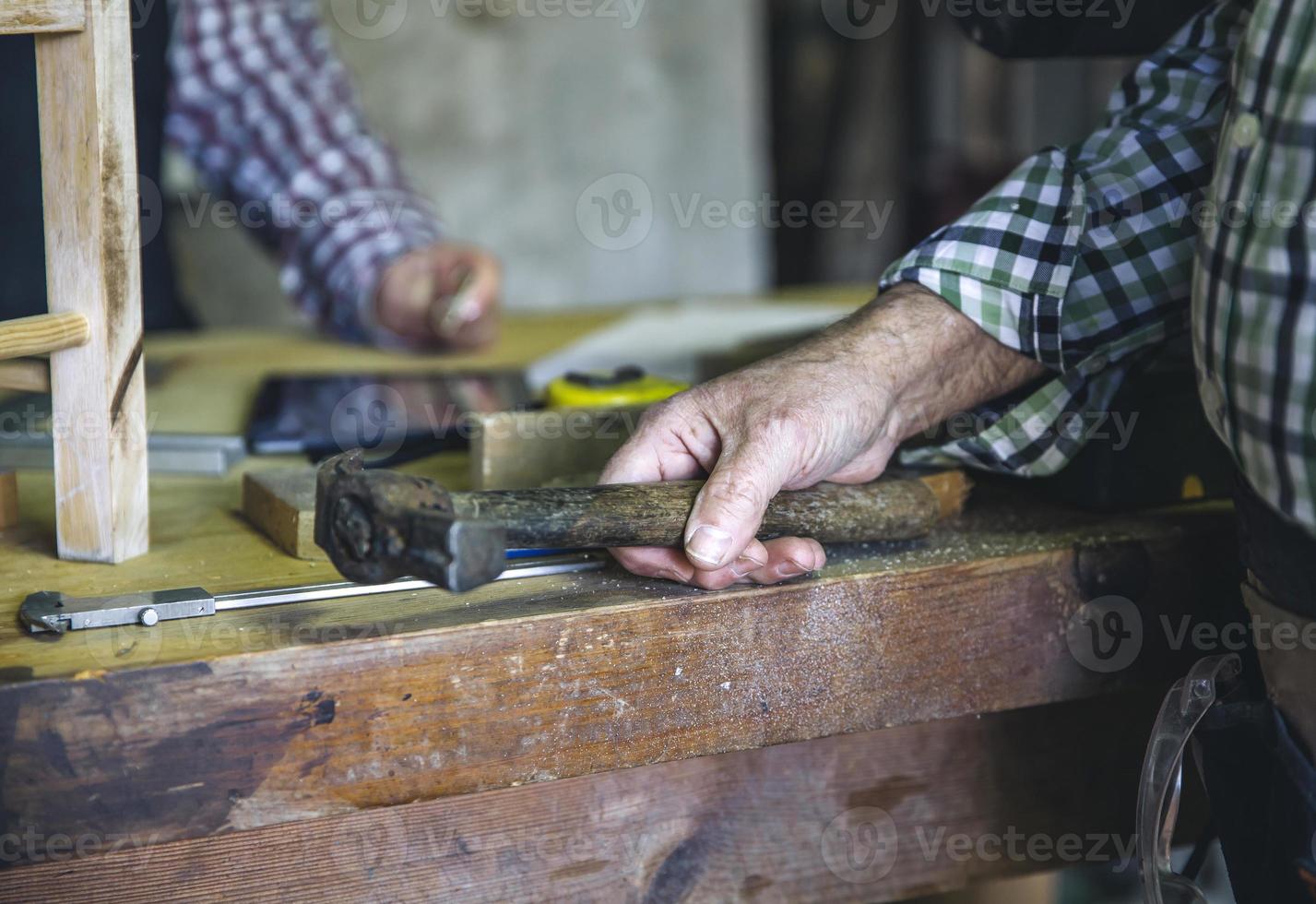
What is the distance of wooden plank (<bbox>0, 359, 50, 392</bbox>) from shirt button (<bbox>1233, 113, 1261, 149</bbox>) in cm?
77

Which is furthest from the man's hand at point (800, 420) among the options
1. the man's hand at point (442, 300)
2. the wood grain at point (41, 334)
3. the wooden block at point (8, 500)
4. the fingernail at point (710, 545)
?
the man's hand at point (442, 300)

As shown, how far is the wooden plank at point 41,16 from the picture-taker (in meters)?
0.72

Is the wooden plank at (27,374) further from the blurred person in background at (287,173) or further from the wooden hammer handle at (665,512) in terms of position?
the blurred person in background at (287,173)

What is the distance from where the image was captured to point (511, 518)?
67cm

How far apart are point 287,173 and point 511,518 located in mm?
1402

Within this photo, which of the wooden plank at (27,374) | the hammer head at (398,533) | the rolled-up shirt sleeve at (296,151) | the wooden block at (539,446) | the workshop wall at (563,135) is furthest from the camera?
the workshop wall at (563,135)

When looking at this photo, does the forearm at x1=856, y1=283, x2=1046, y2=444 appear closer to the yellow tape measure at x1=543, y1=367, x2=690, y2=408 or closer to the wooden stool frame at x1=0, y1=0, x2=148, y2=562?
the yellow tape measure at x1=543, y1=367, x2=690, y2=408

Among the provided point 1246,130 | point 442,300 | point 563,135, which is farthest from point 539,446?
point 563,135

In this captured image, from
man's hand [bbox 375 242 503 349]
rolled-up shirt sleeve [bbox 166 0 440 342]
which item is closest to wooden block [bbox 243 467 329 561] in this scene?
man's hand [bbox 375 242 503 349]

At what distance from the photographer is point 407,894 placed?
817 millimetres

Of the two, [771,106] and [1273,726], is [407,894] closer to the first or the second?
[1273,726]

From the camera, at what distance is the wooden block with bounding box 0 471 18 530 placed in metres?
0.90

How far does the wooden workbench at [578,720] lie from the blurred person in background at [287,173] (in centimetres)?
75

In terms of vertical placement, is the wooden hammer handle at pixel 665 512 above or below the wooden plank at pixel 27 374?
below
